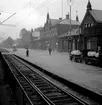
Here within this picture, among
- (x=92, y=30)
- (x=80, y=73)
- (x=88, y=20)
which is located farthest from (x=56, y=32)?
(x=80, y=73)

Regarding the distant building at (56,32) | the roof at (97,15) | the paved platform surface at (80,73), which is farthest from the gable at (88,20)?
the distant building at (56,32)

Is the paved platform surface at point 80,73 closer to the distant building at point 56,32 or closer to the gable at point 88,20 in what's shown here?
the gable at point 88,20

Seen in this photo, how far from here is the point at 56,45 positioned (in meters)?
52.7

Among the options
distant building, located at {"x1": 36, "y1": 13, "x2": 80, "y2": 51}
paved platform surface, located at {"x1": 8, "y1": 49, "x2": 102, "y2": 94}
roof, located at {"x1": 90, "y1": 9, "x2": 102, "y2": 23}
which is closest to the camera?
paved platform surface, located at {"x1": 8, "y1": 49, "x2": 102, "y2": 94}

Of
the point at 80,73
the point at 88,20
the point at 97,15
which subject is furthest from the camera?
the point at 88,20

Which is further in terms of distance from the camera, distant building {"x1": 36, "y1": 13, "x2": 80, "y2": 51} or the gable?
distant building {"x1": 36, "y1": 13, "x2": 80, "y2": 51}

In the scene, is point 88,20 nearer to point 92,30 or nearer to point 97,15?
point 97,15

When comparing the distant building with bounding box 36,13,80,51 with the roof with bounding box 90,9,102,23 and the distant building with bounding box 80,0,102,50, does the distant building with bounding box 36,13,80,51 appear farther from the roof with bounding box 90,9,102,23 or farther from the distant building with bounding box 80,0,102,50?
the roof with bounding box 90,9,102,23

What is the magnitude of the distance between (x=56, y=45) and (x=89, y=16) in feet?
73.3

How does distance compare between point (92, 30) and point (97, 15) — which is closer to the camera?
point (92, 30)

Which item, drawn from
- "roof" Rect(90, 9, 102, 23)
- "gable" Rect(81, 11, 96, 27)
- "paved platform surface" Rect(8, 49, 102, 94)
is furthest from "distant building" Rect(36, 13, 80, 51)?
"paved platform surface" Rect(8, 49, 102, 94)

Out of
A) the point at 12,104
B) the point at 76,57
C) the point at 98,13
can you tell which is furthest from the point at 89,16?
the point at 12,104

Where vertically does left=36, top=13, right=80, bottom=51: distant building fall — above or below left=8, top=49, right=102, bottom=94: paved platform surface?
above

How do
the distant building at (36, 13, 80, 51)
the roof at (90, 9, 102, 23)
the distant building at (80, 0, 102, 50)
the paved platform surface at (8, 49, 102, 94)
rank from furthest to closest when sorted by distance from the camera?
the distant building at (36, 13, 80, 51) → the roof at (90, 9, 102, 23) → the distant building at (80, 0, 102, 50) → the paved platform surface at (8, 49, 102, 94)
